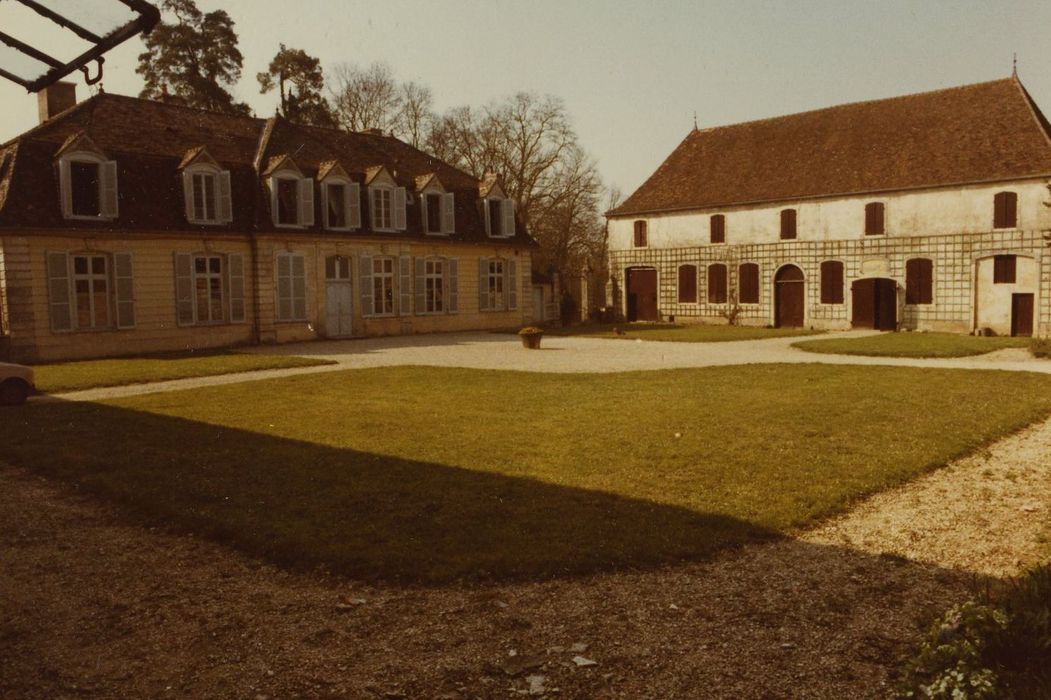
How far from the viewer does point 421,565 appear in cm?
583

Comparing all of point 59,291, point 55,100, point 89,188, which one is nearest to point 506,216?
point 89,188

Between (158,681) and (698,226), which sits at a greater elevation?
(698,226)

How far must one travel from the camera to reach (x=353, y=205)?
2834cm

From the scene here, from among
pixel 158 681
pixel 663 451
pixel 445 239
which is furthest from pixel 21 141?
pixel 158 681

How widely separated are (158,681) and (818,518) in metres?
5.25

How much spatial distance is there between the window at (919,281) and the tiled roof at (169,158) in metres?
→ 16.2

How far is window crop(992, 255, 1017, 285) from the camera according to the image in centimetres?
2811

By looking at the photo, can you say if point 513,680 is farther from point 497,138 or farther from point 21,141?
point 497,138

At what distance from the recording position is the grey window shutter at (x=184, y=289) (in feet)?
79.3

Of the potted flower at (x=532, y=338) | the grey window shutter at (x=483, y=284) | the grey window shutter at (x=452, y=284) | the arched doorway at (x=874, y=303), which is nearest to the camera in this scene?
the potted flower at (x=532, y=338)

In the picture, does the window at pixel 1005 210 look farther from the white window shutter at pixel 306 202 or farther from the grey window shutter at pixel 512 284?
the white window shutter at pixel 306 202

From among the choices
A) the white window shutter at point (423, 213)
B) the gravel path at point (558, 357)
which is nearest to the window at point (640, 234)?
the white window shutter at point (423, 213)

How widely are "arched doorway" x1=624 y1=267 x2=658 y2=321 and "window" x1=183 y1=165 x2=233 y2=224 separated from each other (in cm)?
2032

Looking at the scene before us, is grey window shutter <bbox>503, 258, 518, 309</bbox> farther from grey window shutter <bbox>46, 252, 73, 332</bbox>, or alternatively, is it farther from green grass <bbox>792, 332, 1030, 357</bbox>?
grey window shutter <bbox>46, 252, 73, 332</bbox>
